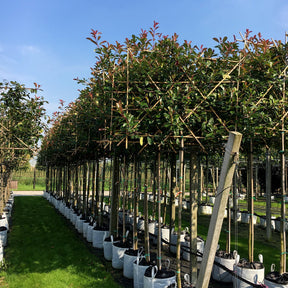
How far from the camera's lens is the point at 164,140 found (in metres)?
4.48

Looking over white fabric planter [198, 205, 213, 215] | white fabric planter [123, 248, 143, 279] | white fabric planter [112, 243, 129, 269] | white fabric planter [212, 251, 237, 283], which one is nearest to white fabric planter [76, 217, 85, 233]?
white fabric planter [112, 243, 129, 269]

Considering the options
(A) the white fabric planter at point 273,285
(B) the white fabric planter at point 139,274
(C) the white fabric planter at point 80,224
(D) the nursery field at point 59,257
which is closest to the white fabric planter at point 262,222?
(D) the nursery field at point 59,257

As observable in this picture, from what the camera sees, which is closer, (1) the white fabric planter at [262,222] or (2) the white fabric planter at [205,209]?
(1) the white fabric planter at [262,222]

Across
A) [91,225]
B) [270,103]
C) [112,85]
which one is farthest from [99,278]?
[270,103]

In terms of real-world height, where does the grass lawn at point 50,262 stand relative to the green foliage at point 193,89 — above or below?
below

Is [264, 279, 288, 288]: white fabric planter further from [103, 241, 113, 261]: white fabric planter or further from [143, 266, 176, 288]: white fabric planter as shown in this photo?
[103, 241, 113, 261]: white fabric planter

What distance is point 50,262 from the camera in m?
7.11

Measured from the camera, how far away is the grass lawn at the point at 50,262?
19.3ft

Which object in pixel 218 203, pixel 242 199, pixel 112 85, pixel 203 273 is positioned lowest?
pixel 242 199

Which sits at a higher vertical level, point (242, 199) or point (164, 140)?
point (164, 140)

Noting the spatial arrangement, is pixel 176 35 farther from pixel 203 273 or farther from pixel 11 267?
pixel 11 267

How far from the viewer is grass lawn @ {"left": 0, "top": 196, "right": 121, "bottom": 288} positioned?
5891 millimetres

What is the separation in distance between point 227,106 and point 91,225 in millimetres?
6817

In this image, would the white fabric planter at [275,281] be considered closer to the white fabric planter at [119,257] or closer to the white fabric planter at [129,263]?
the white fabric planter at [129,263]
